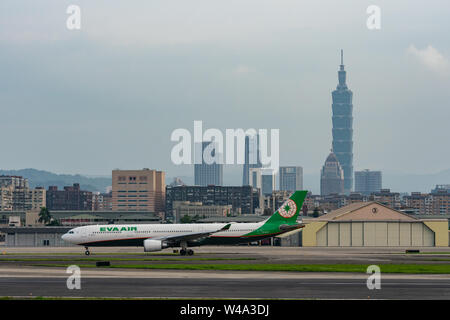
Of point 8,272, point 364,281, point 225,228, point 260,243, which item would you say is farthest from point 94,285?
point 260,243

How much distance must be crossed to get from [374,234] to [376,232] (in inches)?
18.4

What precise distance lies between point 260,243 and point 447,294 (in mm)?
73801

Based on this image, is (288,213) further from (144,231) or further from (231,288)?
(231,288)

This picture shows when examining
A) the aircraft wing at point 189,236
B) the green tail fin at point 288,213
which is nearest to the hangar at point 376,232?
the green tail fin at point 288,213

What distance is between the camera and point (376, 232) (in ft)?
352

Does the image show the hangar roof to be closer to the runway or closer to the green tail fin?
the green tail fin

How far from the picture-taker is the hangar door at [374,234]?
107 metres

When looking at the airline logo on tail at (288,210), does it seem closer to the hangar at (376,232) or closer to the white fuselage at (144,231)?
the white fuselage at (144,231)

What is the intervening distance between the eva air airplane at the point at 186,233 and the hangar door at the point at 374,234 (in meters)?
26.5

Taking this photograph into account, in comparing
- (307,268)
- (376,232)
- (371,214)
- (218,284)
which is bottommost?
(376,232)

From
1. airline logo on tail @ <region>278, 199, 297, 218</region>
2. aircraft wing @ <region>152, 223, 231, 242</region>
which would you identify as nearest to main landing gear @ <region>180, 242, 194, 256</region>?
aircraft wing @ <region>152, 223, 231, 242</region>

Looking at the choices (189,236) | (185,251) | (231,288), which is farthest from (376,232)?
(231,288)

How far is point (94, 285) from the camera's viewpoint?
42.3 metres
